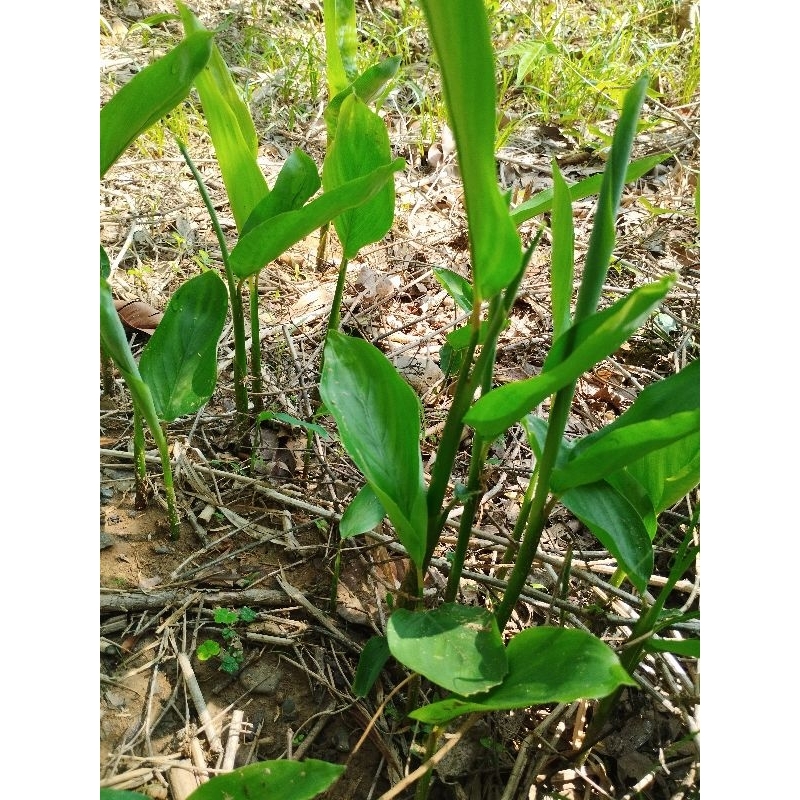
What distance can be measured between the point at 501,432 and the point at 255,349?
48 cm

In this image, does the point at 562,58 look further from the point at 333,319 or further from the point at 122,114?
the point at 122,114

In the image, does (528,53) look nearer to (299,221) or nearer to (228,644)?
(299,221)

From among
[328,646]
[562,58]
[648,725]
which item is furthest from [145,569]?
[562,58]

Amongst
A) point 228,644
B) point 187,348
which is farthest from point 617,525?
point 187,348

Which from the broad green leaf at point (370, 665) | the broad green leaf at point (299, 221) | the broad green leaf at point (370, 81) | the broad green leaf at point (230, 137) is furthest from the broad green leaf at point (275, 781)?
the broad green leaf at point (370, 81)

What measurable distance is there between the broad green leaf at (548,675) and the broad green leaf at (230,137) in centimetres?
60

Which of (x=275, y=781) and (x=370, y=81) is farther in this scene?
(x=370, y=81)

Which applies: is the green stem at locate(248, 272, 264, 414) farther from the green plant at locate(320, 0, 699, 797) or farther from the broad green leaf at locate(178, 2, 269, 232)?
the green plant at locate(320, 0, 699, 797)

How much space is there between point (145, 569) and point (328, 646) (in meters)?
0.23

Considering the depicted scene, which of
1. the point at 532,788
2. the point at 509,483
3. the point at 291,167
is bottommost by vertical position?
the point at 532,788

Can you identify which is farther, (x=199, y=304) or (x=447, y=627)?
(x=199, y=304)

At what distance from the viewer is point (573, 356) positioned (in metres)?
0.48

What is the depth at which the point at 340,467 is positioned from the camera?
3.40 ft

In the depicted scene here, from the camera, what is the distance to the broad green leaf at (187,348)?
2.86ft
